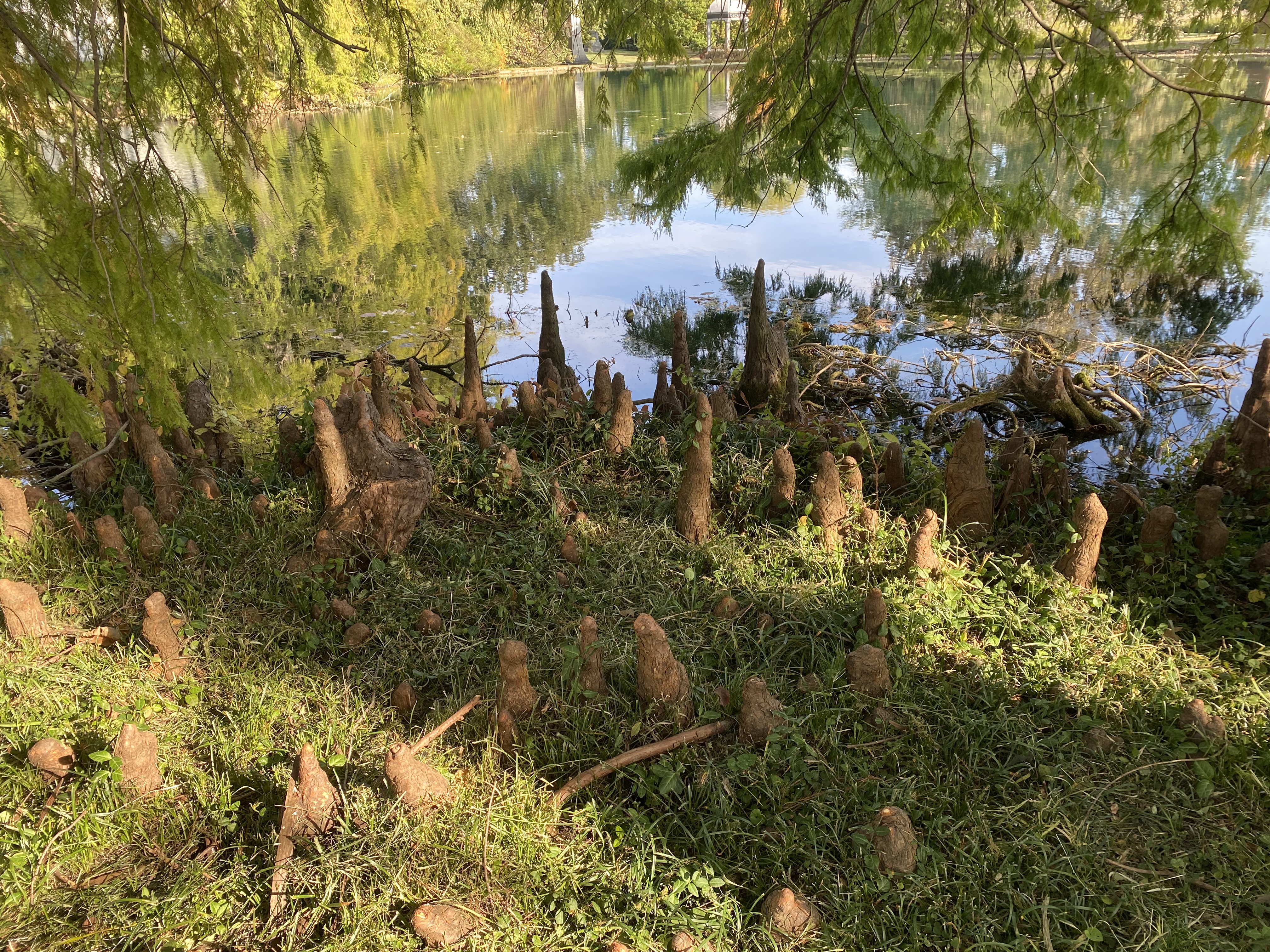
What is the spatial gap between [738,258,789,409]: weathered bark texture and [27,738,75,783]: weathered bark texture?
4159mm

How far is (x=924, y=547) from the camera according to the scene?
318cm

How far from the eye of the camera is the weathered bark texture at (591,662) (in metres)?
2.55

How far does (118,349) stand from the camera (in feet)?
10.9

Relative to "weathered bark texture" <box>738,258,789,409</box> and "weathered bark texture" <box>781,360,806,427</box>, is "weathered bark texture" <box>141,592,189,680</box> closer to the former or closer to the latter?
"weathered bark texture" <box>781,360,806,427</box>

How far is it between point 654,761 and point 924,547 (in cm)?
147

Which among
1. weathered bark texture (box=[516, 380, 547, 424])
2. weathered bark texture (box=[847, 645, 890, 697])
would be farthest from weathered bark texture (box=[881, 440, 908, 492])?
weathered bark texture (box=[516, 380, 547, 424])

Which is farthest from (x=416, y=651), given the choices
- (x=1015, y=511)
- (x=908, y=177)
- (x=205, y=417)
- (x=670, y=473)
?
(x=908, y=177)

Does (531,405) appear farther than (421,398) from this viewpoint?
No

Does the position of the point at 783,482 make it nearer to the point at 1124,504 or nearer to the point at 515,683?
the point at 1124,504

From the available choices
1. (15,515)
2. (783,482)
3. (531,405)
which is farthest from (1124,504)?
(15,515)

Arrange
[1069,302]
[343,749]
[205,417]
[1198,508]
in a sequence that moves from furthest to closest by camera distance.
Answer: [1069,302] → [205,417] → [1198,508] → [343,749]

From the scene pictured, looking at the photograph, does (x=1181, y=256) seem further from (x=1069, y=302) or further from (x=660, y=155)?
(x=660, y=155)

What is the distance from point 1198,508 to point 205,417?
16.7 ft

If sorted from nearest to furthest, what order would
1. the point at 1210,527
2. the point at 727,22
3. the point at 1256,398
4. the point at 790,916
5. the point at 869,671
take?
1. the point at 790,916
2. the point at 869,671
3. the point at 1210,527
4. the point at 1256,398
5. the point at 727,22
